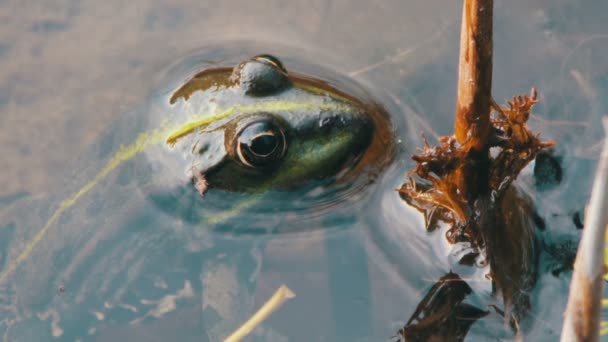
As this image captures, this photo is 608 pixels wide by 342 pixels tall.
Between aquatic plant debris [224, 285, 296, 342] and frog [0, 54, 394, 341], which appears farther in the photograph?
frog [0, 54, 394, 341]

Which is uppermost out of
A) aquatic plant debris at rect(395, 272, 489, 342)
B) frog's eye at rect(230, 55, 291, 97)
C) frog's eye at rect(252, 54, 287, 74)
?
frog's eye at rect(252, 54, 287, 74)

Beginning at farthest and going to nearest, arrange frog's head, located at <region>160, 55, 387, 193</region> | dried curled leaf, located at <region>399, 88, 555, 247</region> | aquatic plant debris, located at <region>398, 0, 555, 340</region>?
frog's head, located at <region>160, 55, 387, 193</region> < dried curled leaf, located at <region>399, 88, 555, 247</region> < aquatic plant debris, located at <region>398, 0, 555, 340</region>

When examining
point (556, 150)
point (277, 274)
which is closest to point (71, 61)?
point (277, 274)

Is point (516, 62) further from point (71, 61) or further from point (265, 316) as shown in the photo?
point (71, 61)

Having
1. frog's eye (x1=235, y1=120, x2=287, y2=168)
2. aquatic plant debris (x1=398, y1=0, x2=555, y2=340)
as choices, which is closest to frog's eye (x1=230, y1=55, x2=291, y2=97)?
frog's eye (x1=235, y1=120, x2=287, y2=168)

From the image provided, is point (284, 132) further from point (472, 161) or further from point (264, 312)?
point (472, 161)

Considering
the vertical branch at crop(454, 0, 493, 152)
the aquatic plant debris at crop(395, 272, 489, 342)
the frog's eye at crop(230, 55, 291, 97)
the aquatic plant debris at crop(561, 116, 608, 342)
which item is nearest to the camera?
the aquatic plant debris at crop(561, 116, 608, 342)

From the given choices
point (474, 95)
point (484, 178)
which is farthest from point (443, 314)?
point (474, 95)

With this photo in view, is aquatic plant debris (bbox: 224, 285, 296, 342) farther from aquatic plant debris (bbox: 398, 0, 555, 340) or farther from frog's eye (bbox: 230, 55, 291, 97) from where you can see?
frog's eye (bbox: 230, 55, 291, 97)
